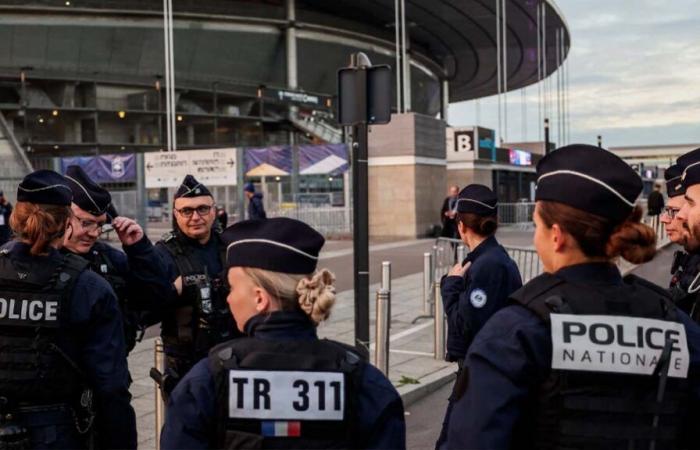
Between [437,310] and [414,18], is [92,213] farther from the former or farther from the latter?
[414,18]

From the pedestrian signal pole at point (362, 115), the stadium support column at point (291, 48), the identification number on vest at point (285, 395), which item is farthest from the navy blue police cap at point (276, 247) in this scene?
the stadium support column at point (291, 48)

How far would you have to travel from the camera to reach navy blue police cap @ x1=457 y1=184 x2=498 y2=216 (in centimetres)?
452

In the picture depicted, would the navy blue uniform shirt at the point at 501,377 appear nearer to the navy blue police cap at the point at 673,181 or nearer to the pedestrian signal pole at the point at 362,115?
the navy blue police cap at the point at 673,181

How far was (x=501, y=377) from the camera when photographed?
195cm

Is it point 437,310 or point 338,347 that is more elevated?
point 338,347

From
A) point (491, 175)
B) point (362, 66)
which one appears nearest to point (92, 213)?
point (362, 66)

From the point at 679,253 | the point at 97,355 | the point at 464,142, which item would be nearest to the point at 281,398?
the point at 97,355

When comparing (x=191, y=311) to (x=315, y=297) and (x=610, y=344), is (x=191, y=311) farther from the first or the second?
(x=610, y=344)

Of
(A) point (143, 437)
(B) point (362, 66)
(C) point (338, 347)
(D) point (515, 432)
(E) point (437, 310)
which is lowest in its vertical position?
(A) point (143, 437)

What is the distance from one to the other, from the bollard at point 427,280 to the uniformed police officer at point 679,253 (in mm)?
6231

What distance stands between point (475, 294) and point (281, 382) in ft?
7.39

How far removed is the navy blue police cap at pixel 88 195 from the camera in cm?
405

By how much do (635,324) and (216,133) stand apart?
50.2 m

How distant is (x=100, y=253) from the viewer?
13.8ft
